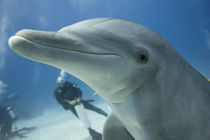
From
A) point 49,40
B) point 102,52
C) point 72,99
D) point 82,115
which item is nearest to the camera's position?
point 49,40

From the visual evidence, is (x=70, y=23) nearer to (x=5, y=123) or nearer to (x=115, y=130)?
(x=5, y=123)

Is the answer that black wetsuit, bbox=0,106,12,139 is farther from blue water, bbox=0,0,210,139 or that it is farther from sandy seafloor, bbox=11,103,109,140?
blue water, bbox=0,0,210,139

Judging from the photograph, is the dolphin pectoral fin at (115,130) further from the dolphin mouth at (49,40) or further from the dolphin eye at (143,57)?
the dolphin mouth at (49,40)

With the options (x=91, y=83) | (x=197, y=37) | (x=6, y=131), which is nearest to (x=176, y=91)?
(x=91, y=83)

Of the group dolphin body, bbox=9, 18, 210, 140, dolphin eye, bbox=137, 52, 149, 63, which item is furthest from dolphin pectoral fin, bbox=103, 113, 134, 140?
dolphin eye, bbox=137, 52, 149, 63

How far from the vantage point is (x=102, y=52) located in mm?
1381

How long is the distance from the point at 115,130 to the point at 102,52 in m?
1.26

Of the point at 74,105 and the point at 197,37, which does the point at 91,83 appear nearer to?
the point at 74,105

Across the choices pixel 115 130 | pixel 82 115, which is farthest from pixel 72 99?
pixel 115 130

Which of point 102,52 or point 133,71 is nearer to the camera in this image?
point 102,52

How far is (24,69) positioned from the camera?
65000 millimetres

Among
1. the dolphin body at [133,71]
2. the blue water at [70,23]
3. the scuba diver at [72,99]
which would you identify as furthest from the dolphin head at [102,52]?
the blue water at [70,23]

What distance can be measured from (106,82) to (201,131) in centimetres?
103

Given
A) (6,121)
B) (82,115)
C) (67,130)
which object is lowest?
(67,130)
